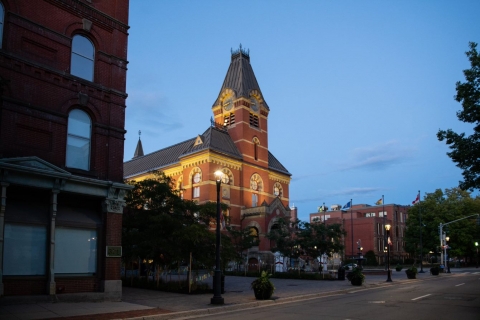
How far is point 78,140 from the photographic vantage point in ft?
60.7

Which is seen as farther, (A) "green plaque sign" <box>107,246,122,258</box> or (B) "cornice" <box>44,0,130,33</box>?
(B) "cornice" <box>44,0,130,33</box>

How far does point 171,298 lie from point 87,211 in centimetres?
543

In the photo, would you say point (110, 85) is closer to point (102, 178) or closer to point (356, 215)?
point (102, 178)

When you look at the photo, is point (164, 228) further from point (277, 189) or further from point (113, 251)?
point (277, 189)

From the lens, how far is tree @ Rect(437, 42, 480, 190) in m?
20.9

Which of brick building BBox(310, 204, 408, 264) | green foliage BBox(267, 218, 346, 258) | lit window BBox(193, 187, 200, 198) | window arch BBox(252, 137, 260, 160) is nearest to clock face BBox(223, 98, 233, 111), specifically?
window arch BBox(252, 137, 260, 160)

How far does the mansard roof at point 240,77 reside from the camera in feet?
198

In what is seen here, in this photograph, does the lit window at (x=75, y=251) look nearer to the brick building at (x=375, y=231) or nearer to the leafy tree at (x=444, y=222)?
the leafy tree at (x=444, y=222)

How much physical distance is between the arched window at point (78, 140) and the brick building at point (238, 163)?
3317cm

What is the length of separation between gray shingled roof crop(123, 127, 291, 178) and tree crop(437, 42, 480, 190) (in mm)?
33628

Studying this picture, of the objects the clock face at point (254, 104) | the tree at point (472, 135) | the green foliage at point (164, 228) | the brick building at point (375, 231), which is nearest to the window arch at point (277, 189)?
the clock face at point (254, 104)

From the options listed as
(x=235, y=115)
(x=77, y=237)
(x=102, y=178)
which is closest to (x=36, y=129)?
(x=102, y=178)

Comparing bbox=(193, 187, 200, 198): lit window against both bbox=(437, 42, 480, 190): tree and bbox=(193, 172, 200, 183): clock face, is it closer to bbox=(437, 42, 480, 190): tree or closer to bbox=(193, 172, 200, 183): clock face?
bbox=(193, 172, 200, 183): clock face

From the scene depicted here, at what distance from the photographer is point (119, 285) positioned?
60.7ft
